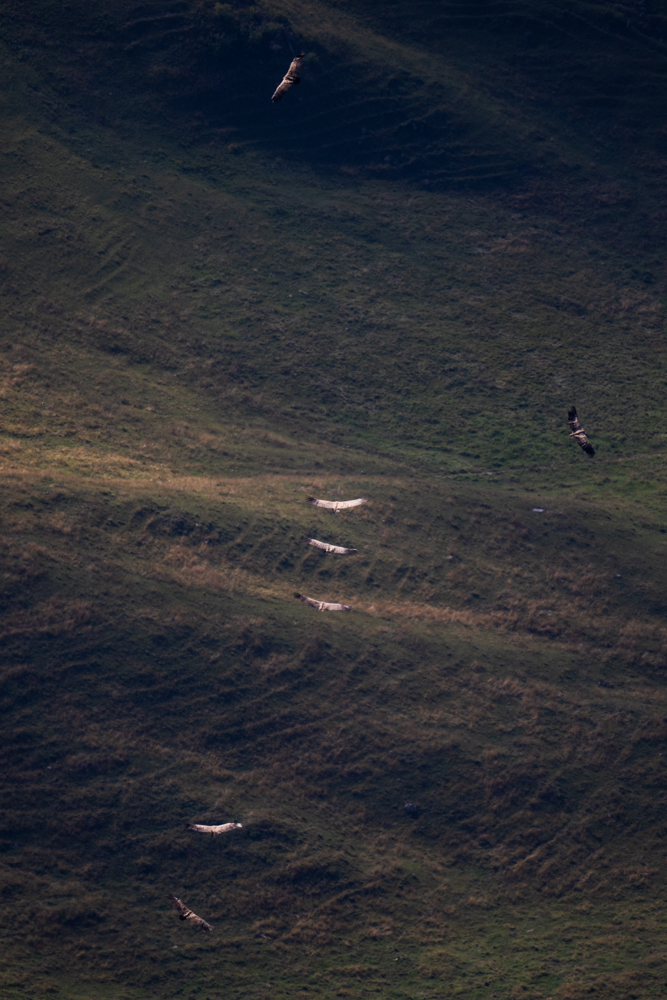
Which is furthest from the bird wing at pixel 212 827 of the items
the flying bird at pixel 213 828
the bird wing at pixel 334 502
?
the bird wing at pixel 334 502

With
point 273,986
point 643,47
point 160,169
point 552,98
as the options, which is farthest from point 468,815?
point 643,47

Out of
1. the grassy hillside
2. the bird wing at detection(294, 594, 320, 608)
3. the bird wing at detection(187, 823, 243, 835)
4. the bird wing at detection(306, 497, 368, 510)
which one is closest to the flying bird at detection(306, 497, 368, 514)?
the bird wing at detection(306, 497, 368, 510)

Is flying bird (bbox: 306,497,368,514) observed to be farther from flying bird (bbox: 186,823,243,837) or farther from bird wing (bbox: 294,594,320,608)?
flying bird (bbox: 186,823,243,837)

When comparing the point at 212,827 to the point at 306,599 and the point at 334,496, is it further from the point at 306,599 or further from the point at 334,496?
the point at 334,496

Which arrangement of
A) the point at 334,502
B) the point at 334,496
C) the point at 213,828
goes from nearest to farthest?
1. the point at 213,828
2. the point at 334,502
3. the point at 334,496

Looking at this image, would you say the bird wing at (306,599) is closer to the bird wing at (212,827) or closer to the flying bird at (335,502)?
the flying bird at (335,502)

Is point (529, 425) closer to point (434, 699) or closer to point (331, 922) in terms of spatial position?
point (434, 699)

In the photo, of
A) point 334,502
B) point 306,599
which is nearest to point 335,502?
point 334,502

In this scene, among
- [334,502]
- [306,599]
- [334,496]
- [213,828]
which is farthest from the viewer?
[334,496]
